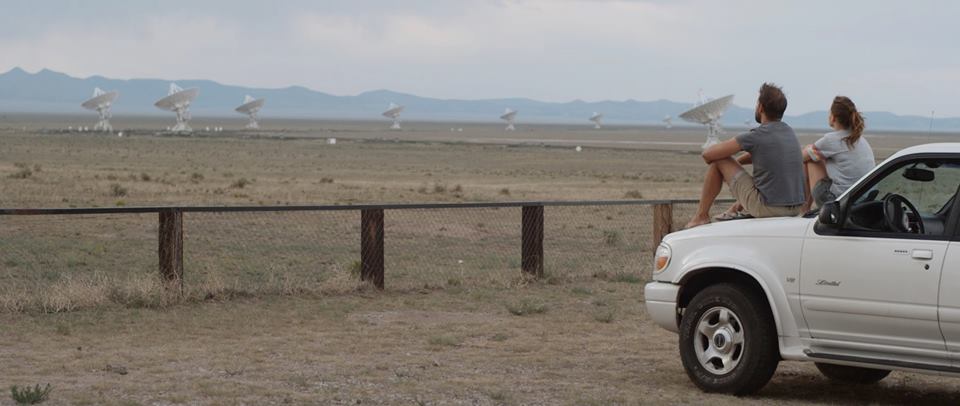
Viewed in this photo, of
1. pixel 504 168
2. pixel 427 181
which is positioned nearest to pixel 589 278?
pixel 427 181

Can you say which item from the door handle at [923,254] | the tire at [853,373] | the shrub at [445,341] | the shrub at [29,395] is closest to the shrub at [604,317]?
the shrub at [445,341]

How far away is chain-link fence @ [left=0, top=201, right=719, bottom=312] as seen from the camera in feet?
42.4

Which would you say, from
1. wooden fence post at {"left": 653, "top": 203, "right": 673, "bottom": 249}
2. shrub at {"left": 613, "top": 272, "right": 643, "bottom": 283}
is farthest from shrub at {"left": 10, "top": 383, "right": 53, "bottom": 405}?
wooden fence post at {"left": 653, "top": 203, "right": 673, "bottom": 249}

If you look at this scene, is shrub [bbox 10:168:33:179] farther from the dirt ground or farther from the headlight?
the headlight

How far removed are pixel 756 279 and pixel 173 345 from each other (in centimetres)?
475

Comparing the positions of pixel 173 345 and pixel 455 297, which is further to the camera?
pixel 455 297

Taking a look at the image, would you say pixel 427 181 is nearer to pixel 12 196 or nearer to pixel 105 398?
pixel 12 196

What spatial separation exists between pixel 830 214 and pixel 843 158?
133 cm

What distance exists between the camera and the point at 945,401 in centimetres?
850

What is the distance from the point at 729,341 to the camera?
27.5 ft

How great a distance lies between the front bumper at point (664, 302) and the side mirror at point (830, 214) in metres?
1.25

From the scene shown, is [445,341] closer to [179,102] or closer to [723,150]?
[723,150]

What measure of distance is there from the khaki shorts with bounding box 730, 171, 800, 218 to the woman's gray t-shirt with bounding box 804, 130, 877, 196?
0.39 m

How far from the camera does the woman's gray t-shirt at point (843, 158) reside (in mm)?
8891
